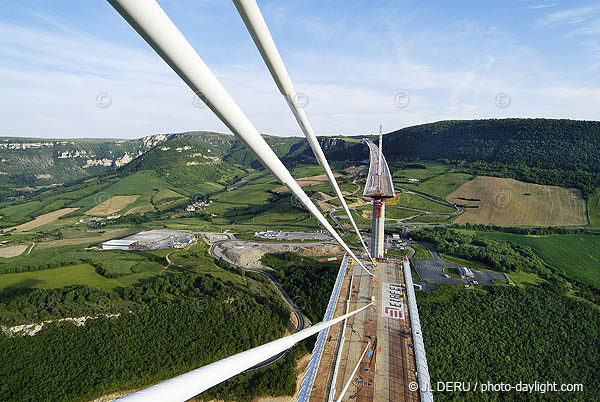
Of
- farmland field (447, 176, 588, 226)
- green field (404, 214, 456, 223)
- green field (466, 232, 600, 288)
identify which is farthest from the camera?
green field (404, 214, 456, 223)

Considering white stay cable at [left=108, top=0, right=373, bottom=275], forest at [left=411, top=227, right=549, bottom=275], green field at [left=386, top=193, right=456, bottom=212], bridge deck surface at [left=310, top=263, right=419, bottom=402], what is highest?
white stay cable at [left=108, top=0, right=373, bottom=275]

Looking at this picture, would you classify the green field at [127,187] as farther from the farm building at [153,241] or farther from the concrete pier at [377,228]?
the concrete pier at [377,228]

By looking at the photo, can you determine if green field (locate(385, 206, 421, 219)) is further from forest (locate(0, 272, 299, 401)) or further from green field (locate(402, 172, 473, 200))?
forest (locate(0, 272, 299, 401))

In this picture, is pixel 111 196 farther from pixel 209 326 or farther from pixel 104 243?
pixel 209 326

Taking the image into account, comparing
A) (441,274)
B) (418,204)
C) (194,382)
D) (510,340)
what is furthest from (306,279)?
(418,204)

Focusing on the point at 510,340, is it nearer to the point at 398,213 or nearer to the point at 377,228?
the point at 377,228

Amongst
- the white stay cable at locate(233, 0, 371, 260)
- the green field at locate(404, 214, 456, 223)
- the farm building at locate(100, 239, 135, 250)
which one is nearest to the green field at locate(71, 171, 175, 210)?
the farm building at locate(100, 239, 135, 250)

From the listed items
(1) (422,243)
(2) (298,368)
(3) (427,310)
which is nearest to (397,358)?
(2) (298,368)

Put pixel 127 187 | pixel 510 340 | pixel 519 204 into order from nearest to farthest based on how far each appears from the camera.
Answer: pixel 510 340 < pixel 519 204 < pixel 127 187
